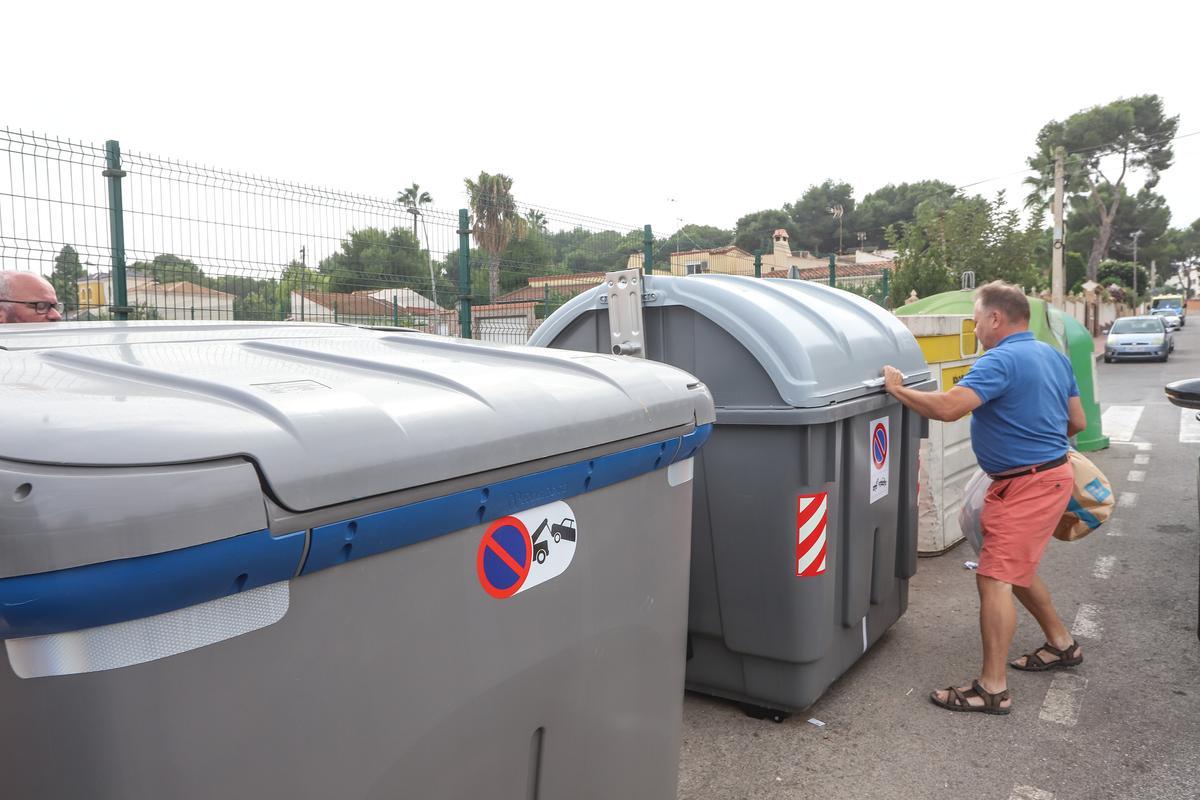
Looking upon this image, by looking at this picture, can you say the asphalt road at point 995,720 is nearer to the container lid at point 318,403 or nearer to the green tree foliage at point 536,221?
the container lid at point 318,403

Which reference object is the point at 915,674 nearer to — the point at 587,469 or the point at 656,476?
the point at 656,476

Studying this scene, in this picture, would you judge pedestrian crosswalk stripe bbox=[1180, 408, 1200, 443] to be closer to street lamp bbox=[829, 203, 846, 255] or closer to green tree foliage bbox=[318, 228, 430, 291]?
green tree foliage bbox=[318, 228, 430, 291]

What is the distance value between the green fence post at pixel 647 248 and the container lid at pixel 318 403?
673cm

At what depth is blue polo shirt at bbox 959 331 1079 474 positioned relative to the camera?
343cm

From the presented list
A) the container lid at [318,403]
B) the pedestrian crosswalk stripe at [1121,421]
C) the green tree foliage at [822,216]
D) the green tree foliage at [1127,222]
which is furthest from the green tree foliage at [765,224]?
the container lid at [318,403]

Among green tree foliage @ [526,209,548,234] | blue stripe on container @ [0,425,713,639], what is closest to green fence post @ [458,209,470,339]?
green tree foliage @ [526,209,548,234]

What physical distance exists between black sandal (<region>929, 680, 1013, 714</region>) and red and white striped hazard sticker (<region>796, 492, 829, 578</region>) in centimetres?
85

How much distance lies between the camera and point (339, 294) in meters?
5.43

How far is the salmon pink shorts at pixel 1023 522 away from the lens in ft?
11.2

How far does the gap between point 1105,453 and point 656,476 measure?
8.98m

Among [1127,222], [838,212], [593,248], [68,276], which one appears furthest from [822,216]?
[68,276]

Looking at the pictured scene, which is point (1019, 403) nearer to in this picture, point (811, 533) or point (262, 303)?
point (811, 533)

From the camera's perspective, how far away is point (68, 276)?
432 centimetres

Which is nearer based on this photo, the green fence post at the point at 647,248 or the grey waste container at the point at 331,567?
the grey waste container at the point at 331,567
